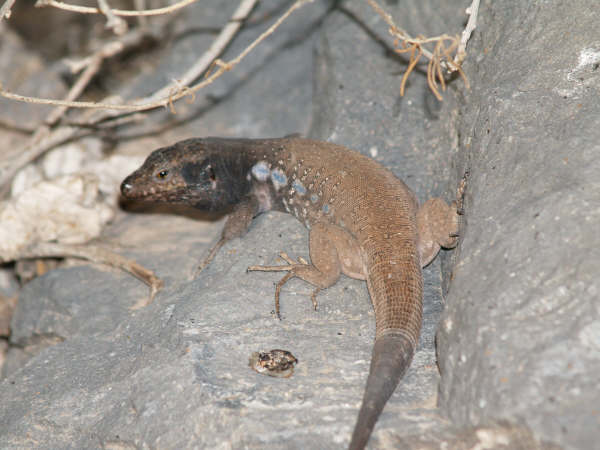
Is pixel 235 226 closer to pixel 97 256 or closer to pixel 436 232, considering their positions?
pixel 97 256

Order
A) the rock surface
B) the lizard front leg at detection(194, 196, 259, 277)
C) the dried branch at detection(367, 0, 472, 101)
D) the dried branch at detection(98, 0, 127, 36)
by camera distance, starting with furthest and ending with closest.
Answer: the lizard front leg at detection(194, 196, 259, 277) < the dried branch at detection(98, 0, 127, 36) < the dried branch at detection(367, 0, 472, 101) < the rock surface

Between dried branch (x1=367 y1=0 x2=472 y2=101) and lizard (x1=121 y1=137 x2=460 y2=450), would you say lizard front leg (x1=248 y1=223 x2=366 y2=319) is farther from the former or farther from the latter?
dried branch (x1=367 y1=0 x2=472 y2=101)

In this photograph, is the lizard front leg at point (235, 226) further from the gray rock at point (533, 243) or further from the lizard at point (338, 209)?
the gray rock at point (533, 243)

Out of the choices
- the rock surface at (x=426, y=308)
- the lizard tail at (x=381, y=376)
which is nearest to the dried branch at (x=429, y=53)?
the rock surface at (x=426, y=308)

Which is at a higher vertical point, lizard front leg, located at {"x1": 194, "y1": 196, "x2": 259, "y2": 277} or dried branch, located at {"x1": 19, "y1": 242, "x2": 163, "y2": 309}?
lizard front leg, located at {"x1": 194, "y1": 196, "x2": 259, "y2": 277}

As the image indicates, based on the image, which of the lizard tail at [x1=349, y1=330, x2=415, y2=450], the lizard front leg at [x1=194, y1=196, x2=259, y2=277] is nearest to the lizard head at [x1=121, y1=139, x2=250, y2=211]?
the lizard front leg at [x1=194, y1=196, x2=259, y2=277]

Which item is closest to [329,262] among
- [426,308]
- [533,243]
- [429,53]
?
[426,308]
